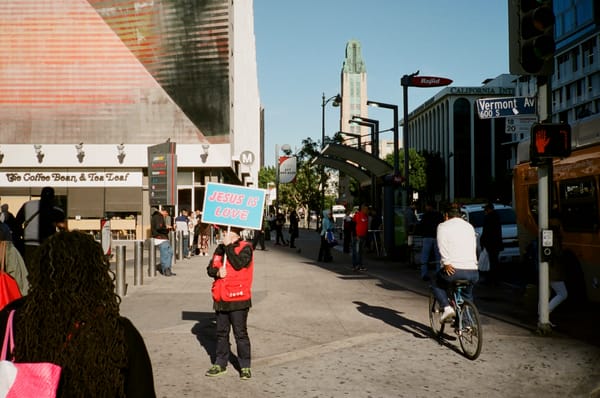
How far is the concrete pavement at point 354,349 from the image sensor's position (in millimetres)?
6027

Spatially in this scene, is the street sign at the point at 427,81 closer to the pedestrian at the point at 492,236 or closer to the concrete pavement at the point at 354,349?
the pedestrian at the point at 492,236

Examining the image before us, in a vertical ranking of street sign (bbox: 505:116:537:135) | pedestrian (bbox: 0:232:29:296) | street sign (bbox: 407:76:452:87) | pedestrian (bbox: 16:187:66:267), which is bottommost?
pedestrian (bbox: 0:232:29:296)

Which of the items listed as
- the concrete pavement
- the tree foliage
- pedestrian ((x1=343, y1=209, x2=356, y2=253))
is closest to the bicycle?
the concrete pavement

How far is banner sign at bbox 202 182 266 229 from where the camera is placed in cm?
700

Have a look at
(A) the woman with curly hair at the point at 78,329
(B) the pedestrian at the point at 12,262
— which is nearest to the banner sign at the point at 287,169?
(B) the pedestrian at the point at 12,262

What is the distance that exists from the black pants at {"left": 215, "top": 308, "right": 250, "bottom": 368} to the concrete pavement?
0.20 metres

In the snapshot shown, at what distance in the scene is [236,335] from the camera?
6402mm

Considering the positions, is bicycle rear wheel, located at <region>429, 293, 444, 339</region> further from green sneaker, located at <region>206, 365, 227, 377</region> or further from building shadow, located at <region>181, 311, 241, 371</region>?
green sneaker, located at <region>206, 365, 227, 377</region>

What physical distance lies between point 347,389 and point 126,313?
216 inches

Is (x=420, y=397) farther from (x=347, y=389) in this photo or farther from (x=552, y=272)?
(x=552, y=272)

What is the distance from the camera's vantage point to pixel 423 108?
130m

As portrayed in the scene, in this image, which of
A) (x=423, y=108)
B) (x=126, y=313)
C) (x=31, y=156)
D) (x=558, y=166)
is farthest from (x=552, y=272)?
(x=423, y=108)

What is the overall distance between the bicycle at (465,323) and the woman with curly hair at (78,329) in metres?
5.26

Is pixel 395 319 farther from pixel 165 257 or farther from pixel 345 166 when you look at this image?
pixel 345 166
